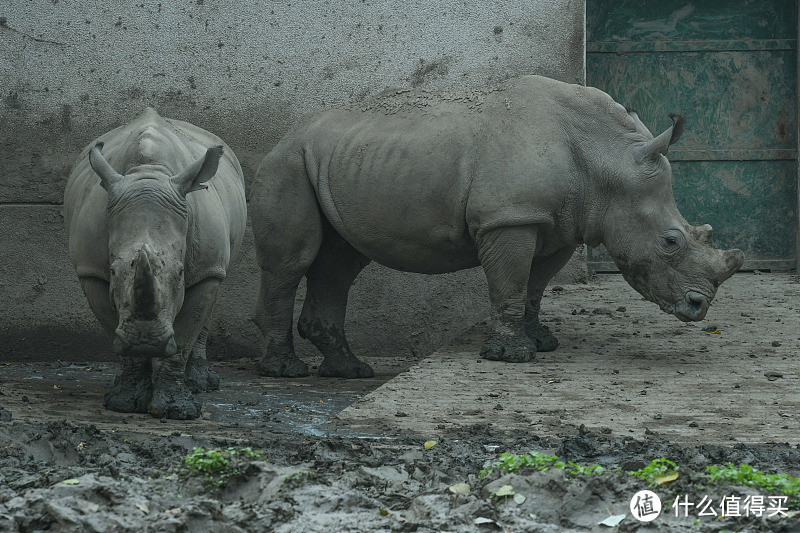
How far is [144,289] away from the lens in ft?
17.0

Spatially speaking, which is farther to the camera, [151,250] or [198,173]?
[198,173]

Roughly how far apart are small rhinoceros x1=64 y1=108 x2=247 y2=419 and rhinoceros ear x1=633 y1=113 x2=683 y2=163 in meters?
2.44

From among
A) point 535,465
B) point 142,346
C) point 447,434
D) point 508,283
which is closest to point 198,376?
point 142,346

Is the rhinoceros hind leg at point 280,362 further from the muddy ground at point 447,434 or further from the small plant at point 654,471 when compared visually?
the small plant at point 654,471

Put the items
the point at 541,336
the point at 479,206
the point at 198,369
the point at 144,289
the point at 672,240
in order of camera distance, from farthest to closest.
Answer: the point at 541,336 → the point at 198,369 → the point at 479,206 → the point at 672,240 → the point at 144,289

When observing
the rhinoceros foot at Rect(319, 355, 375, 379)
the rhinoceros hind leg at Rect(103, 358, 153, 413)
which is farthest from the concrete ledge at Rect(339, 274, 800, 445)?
the rhinoceros hind leg at Rect(103, 358, 153, 413)

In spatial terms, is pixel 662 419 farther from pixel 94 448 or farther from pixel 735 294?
pixel 735 294

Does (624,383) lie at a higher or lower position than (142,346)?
lower

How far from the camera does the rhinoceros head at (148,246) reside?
17.2 ft

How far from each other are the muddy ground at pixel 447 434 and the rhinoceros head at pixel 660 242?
37 cm

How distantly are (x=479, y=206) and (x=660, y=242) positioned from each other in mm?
1078

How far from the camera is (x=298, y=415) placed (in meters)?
A: 6.14

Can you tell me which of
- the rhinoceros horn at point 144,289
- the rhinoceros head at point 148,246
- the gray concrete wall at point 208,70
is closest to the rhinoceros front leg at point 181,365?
the rhinoceros head at point 148,246

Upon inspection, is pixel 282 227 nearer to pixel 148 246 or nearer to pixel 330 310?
pixel 330 310
